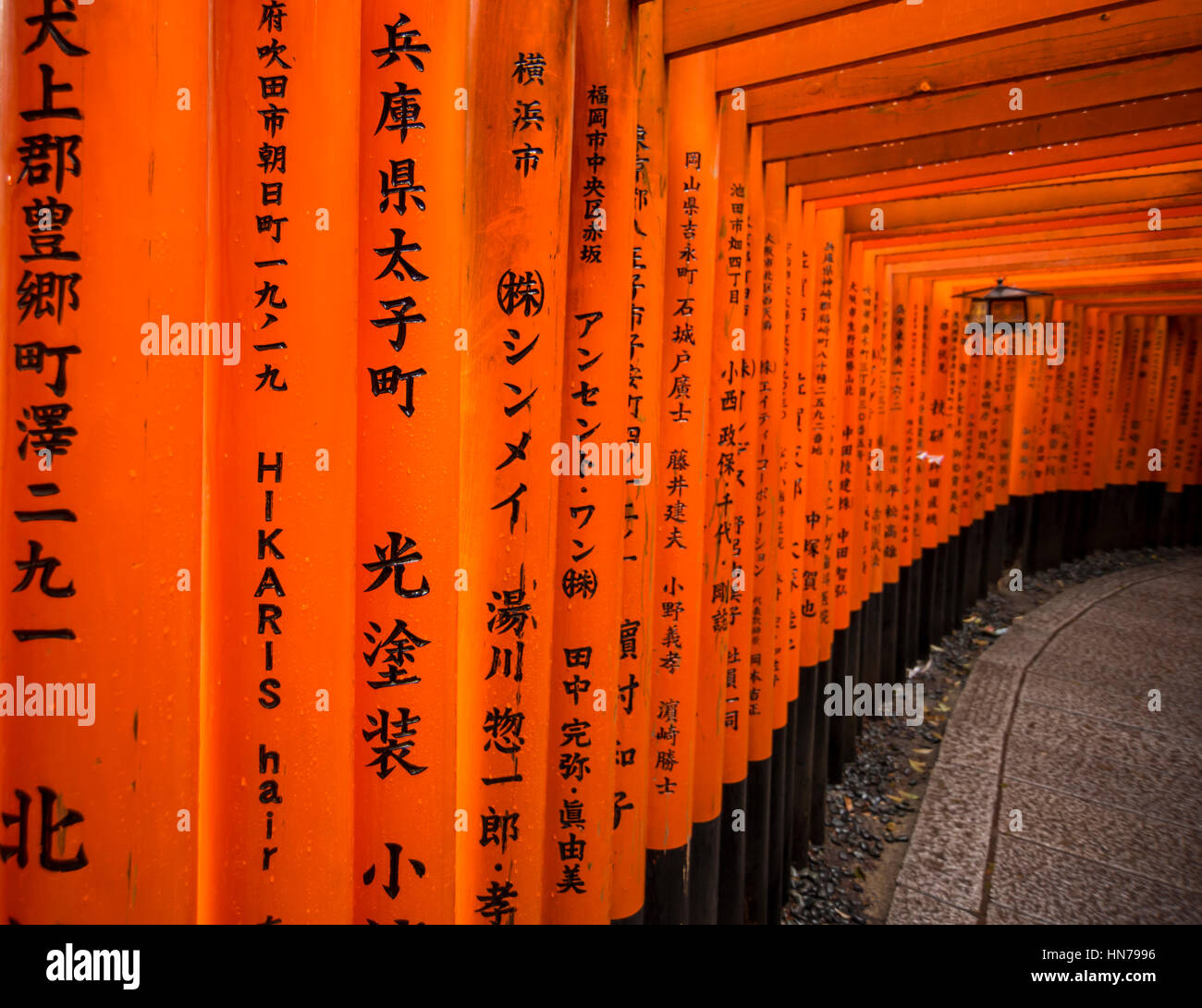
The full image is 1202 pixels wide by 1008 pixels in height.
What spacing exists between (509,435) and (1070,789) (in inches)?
287

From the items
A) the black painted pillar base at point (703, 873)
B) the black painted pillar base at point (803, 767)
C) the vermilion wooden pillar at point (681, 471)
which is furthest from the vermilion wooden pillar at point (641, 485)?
the black painted pillar base at point (803, 767)

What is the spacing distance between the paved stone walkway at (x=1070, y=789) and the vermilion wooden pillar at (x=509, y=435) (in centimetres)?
449

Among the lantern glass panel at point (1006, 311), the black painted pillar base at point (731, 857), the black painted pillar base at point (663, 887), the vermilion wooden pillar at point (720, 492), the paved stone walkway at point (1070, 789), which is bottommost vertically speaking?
the paved stone walkway at point (1070, 789)

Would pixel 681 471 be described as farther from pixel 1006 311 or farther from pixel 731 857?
pixel 1006 311

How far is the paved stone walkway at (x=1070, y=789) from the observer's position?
18.2ft

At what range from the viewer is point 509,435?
229 centimetres

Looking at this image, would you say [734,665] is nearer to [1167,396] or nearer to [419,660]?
[419,660]

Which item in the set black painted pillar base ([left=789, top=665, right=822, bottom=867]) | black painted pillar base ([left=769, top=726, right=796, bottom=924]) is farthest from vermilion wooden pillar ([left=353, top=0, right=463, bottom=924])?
black painted pillar base ([left=789, top=665, right=822, bottom=867])

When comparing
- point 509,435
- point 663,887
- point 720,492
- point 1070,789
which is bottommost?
point 1070,789

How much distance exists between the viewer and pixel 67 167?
1.34 m

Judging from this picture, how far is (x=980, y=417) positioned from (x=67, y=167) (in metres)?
13.2

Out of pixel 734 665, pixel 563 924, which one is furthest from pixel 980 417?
pixel 563 924

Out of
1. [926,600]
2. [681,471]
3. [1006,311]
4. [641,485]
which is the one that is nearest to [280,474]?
[641,485]

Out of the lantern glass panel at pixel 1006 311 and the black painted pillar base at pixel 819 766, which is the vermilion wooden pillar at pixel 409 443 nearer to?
the black painted pillar base at pixel 819 766
